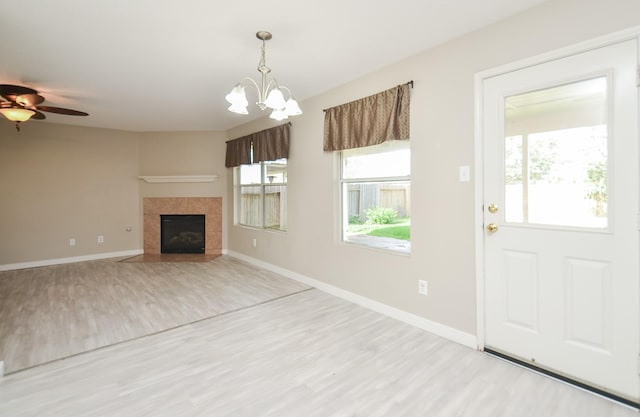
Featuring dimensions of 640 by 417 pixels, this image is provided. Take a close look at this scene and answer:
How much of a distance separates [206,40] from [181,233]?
4.58m

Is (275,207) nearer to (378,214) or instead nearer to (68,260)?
(378,214)

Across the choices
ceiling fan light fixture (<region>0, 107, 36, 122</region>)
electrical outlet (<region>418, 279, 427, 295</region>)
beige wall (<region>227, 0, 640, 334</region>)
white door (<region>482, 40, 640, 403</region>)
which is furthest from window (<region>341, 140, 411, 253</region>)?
ceiling fan light fixture (<region>0, 107, 36, 122</region>)

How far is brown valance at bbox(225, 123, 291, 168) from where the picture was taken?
4.40m

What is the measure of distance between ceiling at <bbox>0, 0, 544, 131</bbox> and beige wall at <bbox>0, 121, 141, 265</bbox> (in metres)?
1.94

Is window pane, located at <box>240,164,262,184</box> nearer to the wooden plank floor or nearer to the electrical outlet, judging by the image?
the wooden plank floor

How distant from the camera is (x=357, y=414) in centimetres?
166

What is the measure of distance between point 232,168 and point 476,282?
482 centimetres

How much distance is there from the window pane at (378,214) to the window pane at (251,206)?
2.18 m

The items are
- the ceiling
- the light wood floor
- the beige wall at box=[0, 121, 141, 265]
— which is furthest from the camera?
the beige wall at box=[0, 121, 141, 265]

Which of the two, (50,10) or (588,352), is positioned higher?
(50,10)

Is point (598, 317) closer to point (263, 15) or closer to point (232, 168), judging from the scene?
point (263, 15)

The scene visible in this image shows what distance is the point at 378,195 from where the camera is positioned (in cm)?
329

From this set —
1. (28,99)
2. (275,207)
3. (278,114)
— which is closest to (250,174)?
(275,207)

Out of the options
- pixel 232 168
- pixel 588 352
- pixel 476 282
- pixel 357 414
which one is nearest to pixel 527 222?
pixel 476 282
